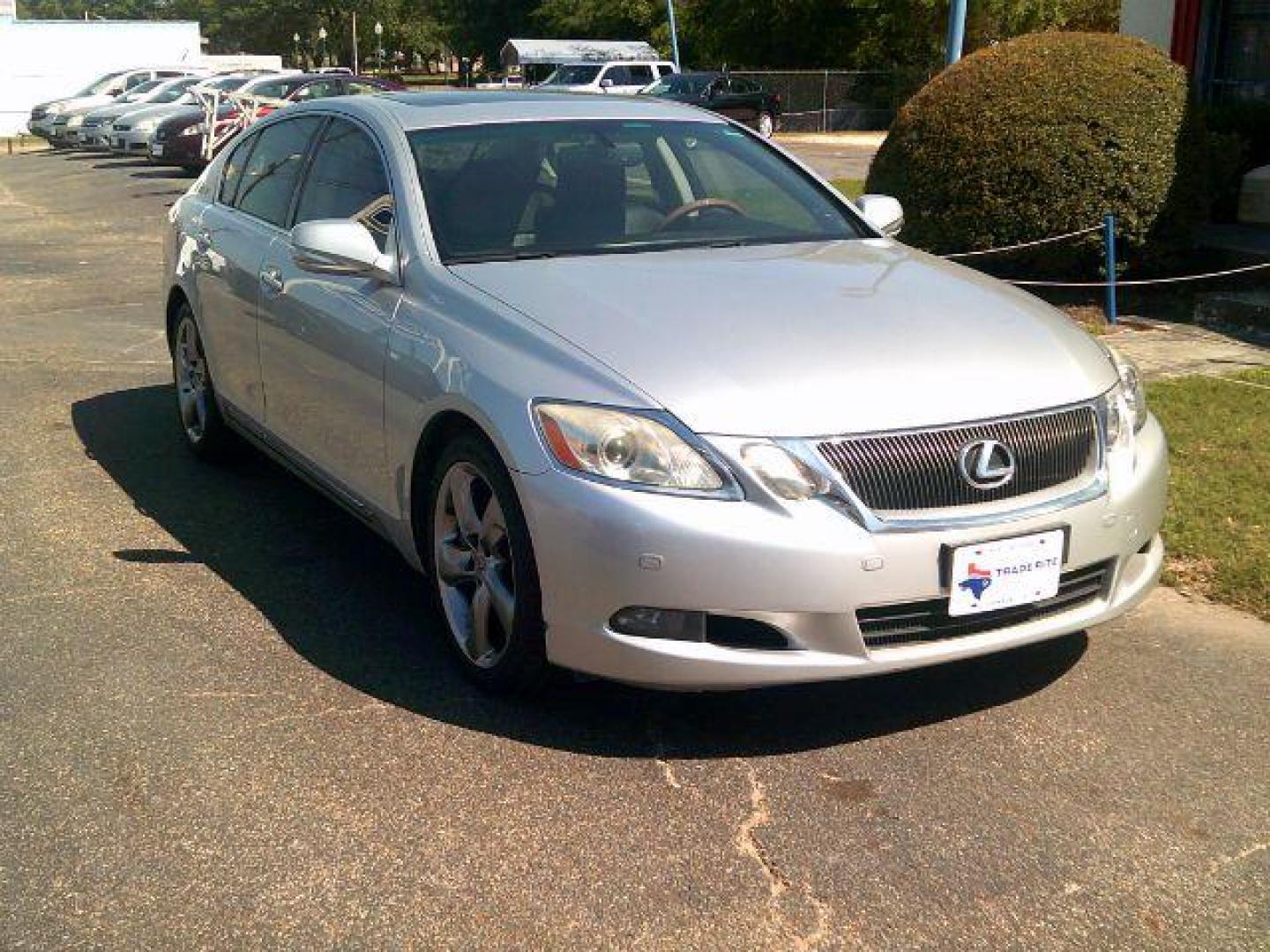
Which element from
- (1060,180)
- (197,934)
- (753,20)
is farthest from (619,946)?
(753,20)

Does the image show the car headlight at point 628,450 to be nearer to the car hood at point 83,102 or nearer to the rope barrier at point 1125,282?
the rope barrier at point 1125,282

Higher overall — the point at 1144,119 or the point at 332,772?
the point at 1144,119

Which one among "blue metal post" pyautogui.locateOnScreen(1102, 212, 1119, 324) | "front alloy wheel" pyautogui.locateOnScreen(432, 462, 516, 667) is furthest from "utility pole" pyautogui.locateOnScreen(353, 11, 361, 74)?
"front alloy wheel" pyautogui.locateOnScreen(432, 462, 516, 667)

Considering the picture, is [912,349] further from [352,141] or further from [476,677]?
[352,141]

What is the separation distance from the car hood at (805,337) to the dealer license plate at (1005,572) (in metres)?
0.34

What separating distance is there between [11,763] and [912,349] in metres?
2.61

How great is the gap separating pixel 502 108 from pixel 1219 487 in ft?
10.9

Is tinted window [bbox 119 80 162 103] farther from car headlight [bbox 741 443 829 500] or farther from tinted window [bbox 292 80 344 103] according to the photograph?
car headlight [bbox 741 443 829 500]

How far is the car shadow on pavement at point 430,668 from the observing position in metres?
3.93

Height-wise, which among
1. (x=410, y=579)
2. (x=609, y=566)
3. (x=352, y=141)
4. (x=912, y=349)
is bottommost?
(x=410, y=579)

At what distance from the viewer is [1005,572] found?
360 cm

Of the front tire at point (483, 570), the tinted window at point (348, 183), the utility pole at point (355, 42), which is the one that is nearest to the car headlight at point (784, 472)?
the front tire at point (483, 570)

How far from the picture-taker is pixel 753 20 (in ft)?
155

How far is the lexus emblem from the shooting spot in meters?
3.60
